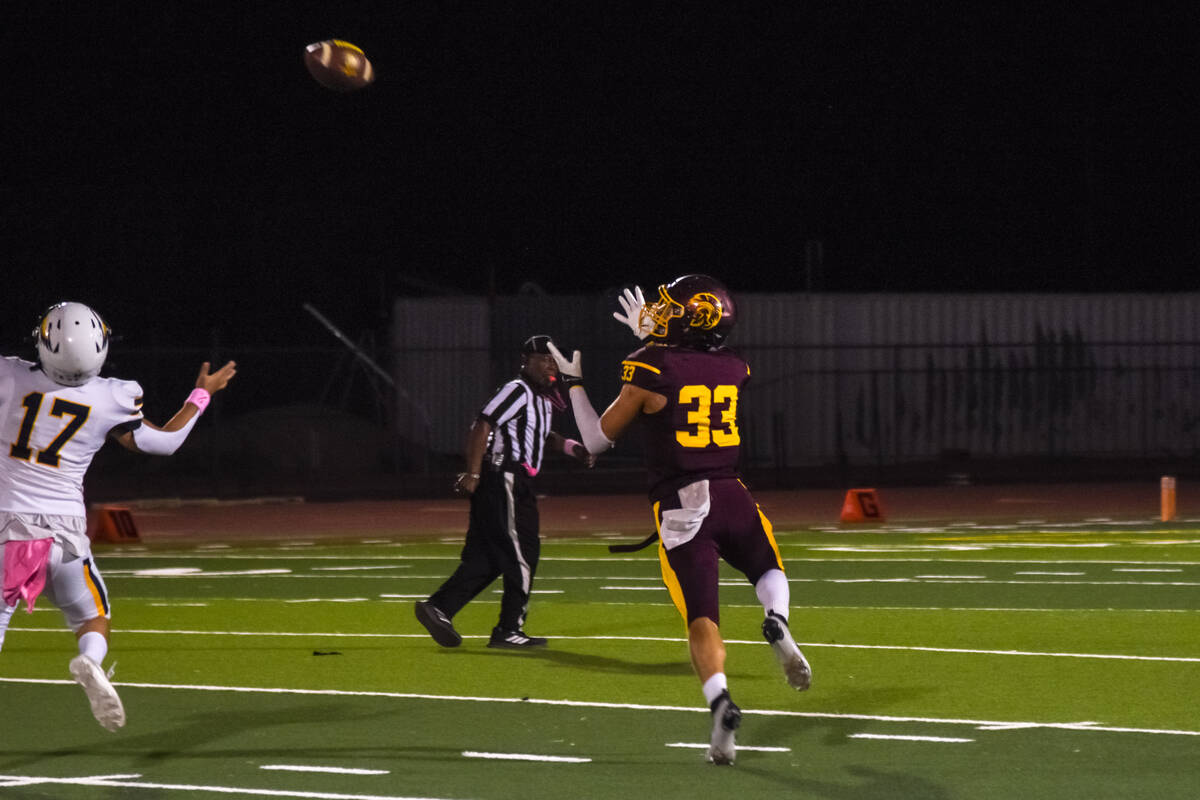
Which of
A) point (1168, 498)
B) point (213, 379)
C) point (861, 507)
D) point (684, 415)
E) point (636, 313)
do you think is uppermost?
point (636, 313)

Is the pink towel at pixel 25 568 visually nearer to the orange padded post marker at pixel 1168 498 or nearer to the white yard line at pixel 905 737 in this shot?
the white yard line at pixel 905 737

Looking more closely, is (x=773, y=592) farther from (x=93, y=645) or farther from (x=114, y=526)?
(x=114, y=526)

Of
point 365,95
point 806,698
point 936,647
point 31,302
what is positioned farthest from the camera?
point 365,95

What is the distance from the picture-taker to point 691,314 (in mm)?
9484

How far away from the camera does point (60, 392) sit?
9414mm

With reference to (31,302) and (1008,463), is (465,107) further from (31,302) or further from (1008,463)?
(1008,463)

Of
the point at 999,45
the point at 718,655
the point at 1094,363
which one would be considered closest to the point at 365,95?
the point at 999,45

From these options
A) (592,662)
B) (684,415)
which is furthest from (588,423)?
(592,662)

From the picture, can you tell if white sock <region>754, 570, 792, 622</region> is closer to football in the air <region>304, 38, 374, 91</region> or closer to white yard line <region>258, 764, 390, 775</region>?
white yard line <region>258, 764, 390, 775</region>

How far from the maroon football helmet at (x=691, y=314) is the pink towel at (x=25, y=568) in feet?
9.24

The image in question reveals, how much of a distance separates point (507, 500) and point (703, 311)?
4556mm

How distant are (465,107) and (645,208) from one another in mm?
5658

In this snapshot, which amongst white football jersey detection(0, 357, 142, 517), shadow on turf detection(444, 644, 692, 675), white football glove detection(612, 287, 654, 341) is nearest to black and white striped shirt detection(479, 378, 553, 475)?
shadow on turf detection(444, 644, 692, 675)

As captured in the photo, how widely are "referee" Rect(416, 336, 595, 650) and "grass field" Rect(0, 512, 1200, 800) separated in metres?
0.35
